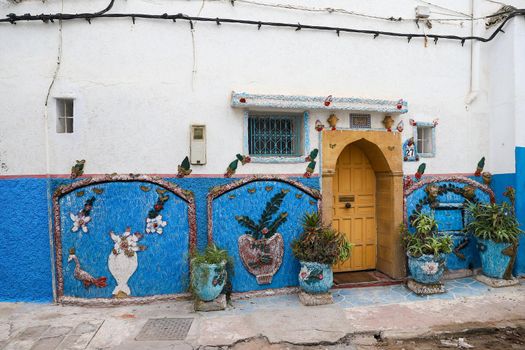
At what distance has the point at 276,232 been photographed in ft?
18.3

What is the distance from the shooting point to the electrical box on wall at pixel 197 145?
17.3ft

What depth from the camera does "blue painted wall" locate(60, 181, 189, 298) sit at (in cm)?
505

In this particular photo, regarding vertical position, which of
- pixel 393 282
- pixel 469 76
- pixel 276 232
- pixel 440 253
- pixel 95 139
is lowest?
pixel 393 282

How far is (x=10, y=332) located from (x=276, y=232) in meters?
3.87

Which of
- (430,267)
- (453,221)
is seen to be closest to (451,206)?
(453,221)

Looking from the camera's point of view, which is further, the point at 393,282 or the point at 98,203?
the point at 393,282

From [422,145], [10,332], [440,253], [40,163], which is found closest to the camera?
[10,332]

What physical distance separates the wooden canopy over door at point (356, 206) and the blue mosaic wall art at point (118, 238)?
9.78ft

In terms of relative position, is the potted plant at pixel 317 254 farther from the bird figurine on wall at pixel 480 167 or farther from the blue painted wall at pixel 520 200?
the blue painted wall at pixel 520 200

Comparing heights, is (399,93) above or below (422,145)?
above

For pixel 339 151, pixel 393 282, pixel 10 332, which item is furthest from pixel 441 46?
pixel 10 332

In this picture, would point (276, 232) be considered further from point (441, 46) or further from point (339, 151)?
point (441, 46)

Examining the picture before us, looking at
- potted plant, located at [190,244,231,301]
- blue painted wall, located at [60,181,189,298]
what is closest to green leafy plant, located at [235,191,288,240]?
potted plant, located at [190,244,231,301]

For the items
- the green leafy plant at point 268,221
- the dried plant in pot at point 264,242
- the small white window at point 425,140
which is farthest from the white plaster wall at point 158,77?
the small white window at point 425,140
